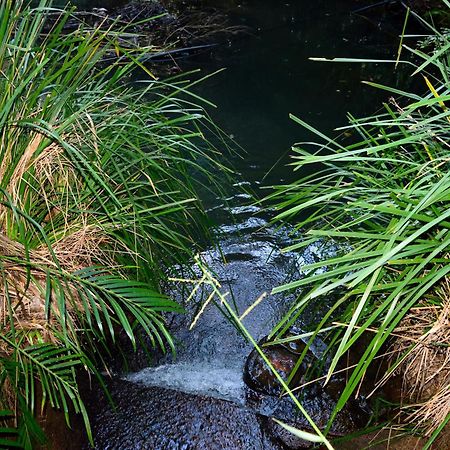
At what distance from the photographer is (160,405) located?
7.14 ft

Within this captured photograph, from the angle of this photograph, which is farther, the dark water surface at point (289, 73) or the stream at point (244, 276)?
the dark water surface at point (289, 73)

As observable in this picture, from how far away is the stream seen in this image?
81.5 inches

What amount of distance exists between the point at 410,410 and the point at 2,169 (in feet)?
5.36

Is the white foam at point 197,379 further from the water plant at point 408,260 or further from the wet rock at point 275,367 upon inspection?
the water plant at point 408,260

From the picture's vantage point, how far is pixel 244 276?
3.20 meters

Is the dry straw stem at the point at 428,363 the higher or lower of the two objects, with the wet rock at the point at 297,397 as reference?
higher

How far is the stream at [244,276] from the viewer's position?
6.79 feet

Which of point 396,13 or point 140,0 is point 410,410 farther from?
point 396,13

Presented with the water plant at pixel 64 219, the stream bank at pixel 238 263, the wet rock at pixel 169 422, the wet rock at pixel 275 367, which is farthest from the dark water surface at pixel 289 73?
the wet rock at pixel 169 422

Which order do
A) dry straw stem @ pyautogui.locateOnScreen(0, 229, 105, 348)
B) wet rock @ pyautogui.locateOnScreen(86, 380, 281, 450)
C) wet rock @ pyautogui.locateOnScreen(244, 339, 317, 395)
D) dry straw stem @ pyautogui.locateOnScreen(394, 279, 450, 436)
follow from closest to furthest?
dry straw stem @ pyautogui.locateOnScreen(394, 279, 450, 436) < dry straw stem @ pyautogui.locateOnScreen(0, 229, 105, 348) < wet rock @ pyautogui.locateOnScreen(86, 380, 281, 450) < wet rock @ pyautogui.locateOnScreen(244, 339, 317, 395)

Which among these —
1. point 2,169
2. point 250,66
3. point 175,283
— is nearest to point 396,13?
point 250,66

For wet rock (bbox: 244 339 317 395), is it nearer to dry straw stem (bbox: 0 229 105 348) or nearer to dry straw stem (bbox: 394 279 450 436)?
dry straw stem (bbox: 394 279 450 436)

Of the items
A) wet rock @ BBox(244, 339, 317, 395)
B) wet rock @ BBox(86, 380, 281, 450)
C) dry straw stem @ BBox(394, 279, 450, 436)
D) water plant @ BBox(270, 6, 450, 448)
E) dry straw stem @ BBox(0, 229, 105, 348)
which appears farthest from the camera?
wet rock @ BBox(244, 339, 317, 395)

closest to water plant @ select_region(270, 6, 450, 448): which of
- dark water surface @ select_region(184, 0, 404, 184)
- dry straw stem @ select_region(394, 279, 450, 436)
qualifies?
dry straw stem @ select_region(394, 279, 450, 436)
